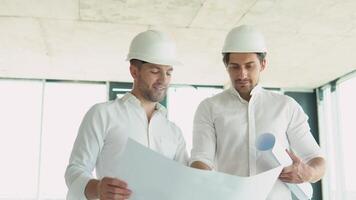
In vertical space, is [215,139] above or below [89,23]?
below

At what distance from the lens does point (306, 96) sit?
8828 mm

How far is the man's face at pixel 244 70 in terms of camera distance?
6.01 ft

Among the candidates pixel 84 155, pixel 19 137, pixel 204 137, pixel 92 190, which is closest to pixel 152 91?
pixel 204 137

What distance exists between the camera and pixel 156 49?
1771 millimetres

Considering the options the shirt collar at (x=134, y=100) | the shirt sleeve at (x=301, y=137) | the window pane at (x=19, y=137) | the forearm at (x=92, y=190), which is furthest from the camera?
the window pane at (x=19, y=137)

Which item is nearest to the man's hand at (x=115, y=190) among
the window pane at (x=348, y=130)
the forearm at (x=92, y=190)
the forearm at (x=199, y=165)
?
the forearm at (x=92, y=190)

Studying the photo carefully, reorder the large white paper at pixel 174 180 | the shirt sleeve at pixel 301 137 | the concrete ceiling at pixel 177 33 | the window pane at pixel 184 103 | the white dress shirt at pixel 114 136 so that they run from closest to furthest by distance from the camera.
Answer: the large white paper at pixel 174 180
the white dress shirt at pixel 114 136
the shirt sleeve at pixel 301 137
the concrete ceiling at pixel 177 33
the window pane at pixel 184 103

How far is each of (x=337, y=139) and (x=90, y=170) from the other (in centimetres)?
721

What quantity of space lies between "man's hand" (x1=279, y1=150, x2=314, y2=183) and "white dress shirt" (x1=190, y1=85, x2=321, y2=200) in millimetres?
188

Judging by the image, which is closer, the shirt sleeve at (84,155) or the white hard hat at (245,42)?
the shirt sleeve at (84,155)

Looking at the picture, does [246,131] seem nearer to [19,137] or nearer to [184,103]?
[184,103]

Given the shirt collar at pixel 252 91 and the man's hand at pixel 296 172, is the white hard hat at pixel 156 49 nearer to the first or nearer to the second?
the shirt collar at pixel 252 91

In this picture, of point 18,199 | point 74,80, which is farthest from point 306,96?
point 18,199

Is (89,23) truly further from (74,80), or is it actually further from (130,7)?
(74,80)
